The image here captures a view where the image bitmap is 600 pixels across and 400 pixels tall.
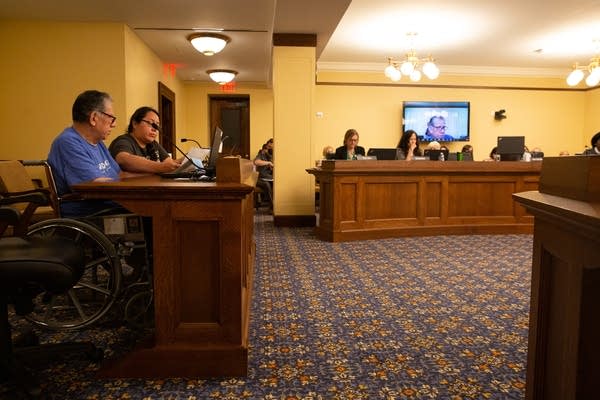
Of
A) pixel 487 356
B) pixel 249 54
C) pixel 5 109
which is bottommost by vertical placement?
pixel 487 356

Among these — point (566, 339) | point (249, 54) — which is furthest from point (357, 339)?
point (249, 54)

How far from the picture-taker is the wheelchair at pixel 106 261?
6.36ft

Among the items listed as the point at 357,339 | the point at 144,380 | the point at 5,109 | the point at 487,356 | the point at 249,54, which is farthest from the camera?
the point at 249,54

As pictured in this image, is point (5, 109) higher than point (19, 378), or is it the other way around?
point (5, 109)

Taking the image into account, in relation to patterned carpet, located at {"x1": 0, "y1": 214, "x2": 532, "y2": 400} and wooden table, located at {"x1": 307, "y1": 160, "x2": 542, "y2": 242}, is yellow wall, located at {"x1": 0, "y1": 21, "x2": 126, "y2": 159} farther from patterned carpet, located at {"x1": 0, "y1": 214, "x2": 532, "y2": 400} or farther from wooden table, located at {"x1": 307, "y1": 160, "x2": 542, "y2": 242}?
patterned carpet, located at {"x1": 0, "y1": 214, "x2": 532, "y2": 400}

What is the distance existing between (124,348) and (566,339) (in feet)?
6.15

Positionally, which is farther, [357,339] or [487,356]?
[357,339]

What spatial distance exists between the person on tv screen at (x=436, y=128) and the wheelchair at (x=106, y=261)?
8.24 m

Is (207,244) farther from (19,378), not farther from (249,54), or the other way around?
(249,54)

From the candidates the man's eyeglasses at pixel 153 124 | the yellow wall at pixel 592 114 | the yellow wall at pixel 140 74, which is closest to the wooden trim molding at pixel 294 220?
the yellow wall at pixel 140 74

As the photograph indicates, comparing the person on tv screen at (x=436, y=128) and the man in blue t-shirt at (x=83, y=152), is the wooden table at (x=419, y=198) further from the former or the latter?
the person on tv screen at (x=436, y=128)

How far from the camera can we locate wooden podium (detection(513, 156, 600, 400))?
0.93 metres

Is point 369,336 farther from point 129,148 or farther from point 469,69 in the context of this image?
point 469,69

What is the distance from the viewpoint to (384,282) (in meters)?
3.32
